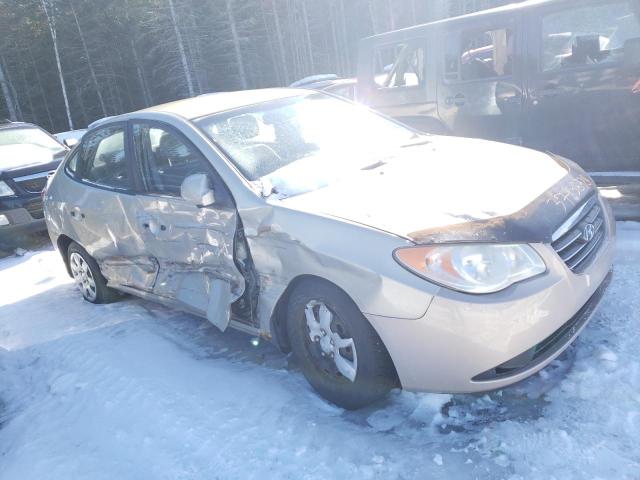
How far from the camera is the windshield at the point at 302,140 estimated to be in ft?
10.4

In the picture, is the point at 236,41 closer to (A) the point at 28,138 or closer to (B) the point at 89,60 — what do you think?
(B) the point at 89,60

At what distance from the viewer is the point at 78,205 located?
4.58 meters

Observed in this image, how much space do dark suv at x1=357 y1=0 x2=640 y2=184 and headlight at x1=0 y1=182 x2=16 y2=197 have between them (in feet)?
17.9

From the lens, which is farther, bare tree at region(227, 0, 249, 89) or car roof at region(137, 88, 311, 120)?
bare tree at region(227, 0, 249, 89)

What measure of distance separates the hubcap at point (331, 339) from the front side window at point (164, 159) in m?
1.10

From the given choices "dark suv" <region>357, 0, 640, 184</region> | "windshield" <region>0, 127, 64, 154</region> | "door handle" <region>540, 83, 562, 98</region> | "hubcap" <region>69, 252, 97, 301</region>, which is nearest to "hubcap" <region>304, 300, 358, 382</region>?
"hubcap" <region>69, 252, 97, 301</region>

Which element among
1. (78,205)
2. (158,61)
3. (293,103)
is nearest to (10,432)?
(78,205)

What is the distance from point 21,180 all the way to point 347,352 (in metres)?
6.74

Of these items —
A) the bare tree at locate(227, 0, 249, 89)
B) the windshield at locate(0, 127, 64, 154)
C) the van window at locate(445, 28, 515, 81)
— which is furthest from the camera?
the bare tree at locate(227, 0, 249, 89)

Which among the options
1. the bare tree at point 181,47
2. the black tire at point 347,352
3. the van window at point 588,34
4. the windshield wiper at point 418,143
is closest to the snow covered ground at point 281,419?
the black tire at point 347,352

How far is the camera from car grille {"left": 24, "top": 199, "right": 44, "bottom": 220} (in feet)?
24.7

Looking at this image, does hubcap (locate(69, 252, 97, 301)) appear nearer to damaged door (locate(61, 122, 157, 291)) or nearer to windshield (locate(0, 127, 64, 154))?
damaged door (locate(61, 122, 157, 291))

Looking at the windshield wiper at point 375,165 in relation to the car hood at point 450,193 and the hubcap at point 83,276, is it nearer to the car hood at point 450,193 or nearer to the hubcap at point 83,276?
the car hood at point 450,193

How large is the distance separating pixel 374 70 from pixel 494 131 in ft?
5.93
